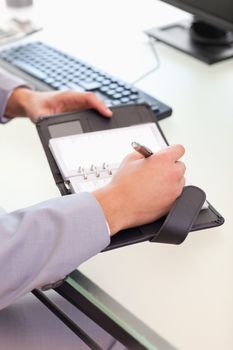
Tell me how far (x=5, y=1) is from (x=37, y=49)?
1.12ft

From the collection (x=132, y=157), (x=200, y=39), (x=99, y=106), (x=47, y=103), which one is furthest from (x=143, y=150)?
(x=200, y=39)

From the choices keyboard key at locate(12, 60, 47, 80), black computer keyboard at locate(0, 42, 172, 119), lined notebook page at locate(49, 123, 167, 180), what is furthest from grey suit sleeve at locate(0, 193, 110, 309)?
keyboard key at locate(12, 60, 47, 80)

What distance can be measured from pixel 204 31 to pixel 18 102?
51 cm

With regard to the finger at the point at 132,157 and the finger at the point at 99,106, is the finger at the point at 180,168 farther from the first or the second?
the finger at the point at 99,106

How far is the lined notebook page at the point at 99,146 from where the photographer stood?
0.83 m

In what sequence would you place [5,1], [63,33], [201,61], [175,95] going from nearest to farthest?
1. [175,95]
2. [201,61]
3. [63,33]
4. [5,1]

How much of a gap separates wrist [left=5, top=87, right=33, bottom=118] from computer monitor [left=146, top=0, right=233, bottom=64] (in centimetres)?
41

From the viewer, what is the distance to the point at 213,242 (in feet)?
2.47

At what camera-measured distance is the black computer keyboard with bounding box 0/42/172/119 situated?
106cm

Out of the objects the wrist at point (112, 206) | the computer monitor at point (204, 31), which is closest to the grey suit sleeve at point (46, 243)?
the wrist at point (112, 206)

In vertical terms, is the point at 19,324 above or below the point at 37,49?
below

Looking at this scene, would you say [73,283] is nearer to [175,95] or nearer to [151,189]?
[151,189]

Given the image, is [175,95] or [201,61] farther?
[201,61]

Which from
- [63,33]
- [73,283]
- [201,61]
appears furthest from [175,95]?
[73,283]
